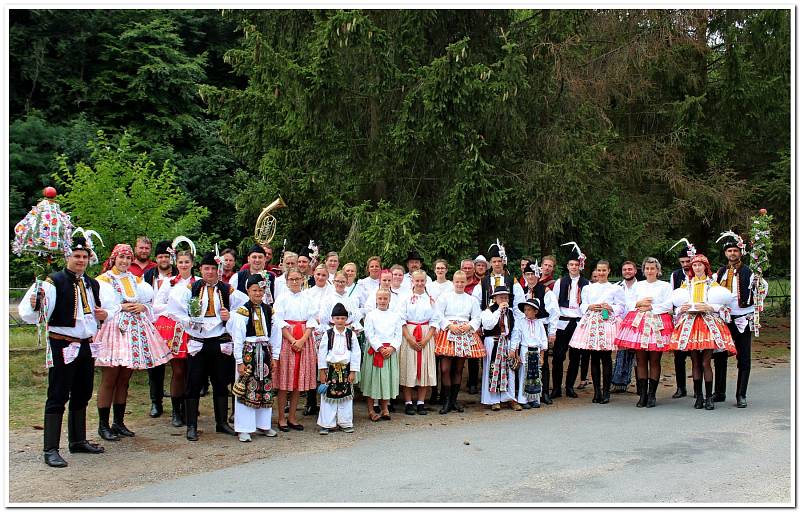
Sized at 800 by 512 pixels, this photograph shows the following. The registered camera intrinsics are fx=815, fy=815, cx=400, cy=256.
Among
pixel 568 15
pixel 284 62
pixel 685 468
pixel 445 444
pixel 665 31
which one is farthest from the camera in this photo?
pixel 665 31

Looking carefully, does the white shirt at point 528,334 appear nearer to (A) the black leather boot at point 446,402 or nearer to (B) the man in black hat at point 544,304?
(B) the man in black hat at point 544,304

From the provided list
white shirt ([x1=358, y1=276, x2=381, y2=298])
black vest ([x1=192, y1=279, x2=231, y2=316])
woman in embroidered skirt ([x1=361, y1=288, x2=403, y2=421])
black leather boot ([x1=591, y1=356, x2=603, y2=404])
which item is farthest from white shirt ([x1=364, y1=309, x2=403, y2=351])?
black leather boot ([x1=591, y1=356, x2=603, y2=404])

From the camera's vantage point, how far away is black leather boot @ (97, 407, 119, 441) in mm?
8492

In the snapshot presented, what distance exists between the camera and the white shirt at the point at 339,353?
9164 mm

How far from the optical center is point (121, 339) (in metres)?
8.53

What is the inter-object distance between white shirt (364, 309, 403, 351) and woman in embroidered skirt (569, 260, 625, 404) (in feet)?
8.61

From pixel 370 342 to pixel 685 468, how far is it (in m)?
3.95

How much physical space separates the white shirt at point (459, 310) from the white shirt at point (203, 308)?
2738 mm

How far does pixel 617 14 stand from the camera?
17.4 metres

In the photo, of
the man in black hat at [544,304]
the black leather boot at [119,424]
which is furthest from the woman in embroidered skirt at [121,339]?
the man in black hat at [544,304]

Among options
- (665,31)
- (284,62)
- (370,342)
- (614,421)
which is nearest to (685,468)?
(614,421)

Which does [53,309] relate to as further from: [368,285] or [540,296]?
[540,296]

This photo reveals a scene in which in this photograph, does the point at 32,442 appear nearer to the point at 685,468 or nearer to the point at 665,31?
the point at 685,468

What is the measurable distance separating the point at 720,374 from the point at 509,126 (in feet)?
18.7
